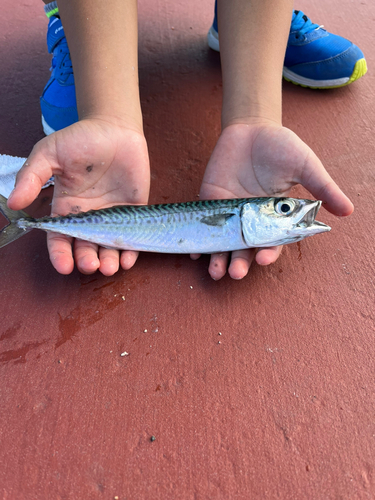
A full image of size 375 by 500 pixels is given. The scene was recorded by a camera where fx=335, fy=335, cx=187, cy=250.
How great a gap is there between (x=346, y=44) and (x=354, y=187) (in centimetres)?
174

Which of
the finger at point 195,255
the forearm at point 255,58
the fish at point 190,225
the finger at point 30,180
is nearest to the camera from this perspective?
the finger at point 30,180

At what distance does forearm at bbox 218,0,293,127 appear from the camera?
2.50 meters

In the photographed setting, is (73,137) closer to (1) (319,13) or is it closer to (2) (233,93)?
(2) (233,93)

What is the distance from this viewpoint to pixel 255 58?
2535 millimetres

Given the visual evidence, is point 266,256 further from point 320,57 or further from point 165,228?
point 320,57

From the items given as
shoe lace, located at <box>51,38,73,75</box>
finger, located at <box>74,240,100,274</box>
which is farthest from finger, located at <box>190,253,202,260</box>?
shoe lace, located at <box>51,38,73,75</box>

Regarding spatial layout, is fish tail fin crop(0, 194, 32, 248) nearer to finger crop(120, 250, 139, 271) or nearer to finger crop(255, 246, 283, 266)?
finger crop(120, 250, 139, 271)

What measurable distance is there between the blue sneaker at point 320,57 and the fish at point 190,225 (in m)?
2.25

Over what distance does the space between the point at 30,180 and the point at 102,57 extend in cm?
114

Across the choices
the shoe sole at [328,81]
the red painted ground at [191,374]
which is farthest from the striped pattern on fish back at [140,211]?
the shoe sole at [328,81]

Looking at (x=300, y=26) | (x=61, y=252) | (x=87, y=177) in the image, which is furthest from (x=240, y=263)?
(x=300, y=26)

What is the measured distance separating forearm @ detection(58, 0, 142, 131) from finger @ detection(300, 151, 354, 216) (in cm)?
125

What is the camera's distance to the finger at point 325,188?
200 cm

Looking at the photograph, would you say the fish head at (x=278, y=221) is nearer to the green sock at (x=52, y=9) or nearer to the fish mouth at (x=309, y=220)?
the fish mouth at (x=309, y=220)
